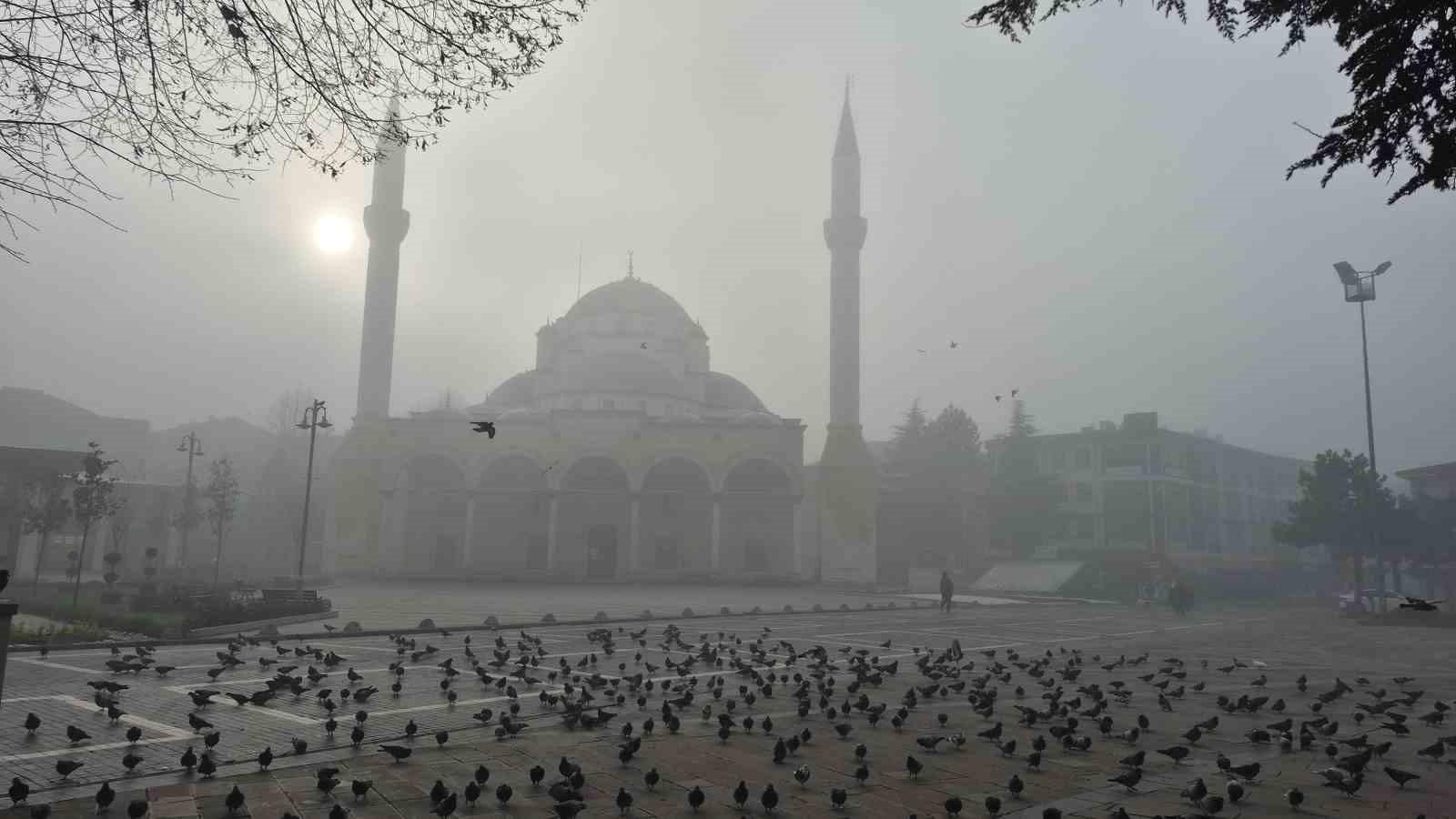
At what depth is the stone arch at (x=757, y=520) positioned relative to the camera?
40.7 meters

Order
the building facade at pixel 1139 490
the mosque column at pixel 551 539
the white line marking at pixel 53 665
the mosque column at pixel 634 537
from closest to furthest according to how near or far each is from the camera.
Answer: the white line marking at pixel 53 665 → the mosque column at pixel 634 537 → the mosque column at pixel 551 539 → the building facade at pixel 1139 490

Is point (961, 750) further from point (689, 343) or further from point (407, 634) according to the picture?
point (689, 343)

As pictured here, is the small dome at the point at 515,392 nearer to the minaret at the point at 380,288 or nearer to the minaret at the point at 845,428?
the minaret at the point at 380,288

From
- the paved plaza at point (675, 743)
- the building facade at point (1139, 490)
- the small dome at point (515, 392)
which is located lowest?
the paved plaza at point (675, 743)

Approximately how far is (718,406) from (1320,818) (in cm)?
4423

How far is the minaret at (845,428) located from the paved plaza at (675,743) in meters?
27.9

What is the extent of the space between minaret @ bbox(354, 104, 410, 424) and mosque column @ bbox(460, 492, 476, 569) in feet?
18.3

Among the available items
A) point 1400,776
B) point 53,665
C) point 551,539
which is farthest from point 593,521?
point 1400,776

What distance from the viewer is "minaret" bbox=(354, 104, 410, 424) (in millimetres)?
39531

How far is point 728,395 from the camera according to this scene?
4934 cm

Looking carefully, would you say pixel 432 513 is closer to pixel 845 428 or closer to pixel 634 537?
pixel 634 537

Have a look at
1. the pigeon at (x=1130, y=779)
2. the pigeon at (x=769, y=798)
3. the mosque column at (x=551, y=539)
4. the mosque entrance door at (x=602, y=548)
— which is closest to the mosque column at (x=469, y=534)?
the mosque column at (x=551, y=539)

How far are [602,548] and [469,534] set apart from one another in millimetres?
5947

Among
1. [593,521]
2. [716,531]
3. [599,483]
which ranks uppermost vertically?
[599,483]
